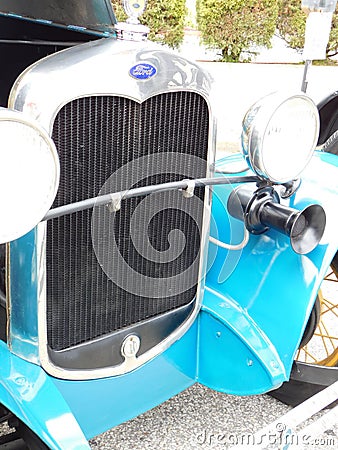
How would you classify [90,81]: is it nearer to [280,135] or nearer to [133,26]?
[133,26]

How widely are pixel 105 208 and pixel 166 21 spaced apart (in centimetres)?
923

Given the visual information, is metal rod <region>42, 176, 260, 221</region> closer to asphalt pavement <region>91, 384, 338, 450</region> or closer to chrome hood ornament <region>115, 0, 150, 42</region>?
chrome hood ornament <region>115, 0, 150, 42</region>

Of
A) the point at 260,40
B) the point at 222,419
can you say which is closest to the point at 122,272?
the point at 222,419

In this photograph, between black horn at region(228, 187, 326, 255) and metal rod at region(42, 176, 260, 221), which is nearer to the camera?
metal rod at region(42, 176, 260, 221)

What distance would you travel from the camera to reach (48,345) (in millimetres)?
1468

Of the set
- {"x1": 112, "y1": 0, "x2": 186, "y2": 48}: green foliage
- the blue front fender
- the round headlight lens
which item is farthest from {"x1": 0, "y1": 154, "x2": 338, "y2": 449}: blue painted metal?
→ {"x1": 112, "y1": 0, "x2": 186, "y2": 48}: green foliage

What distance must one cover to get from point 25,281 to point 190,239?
1.76 ft

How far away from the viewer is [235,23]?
1109cm

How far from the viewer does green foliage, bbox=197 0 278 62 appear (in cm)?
1093

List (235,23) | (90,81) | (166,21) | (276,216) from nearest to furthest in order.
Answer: (90,81) → (276,216) → (166,21) → (235,23)

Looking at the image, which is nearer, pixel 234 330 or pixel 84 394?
pixel 84 394

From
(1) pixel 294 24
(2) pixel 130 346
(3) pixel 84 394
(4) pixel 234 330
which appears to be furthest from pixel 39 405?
(1) pixel 294 24

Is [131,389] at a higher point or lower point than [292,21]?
higher

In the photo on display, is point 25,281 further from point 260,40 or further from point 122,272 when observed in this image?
point 260,40
